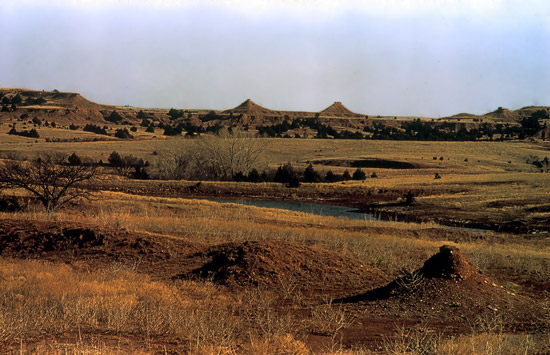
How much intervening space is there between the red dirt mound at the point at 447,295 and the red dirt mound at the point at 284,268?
1.61 m

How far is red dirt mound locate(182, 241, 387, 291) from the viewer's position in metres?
13.5

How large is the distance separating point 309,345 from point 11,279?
701 cm

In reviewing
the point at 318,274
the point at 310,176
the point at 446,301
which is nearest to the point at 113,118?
the point at 310,176

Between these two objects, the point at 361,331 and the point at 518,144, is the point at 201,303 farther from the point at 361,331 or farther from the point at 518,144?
the point at 518,144

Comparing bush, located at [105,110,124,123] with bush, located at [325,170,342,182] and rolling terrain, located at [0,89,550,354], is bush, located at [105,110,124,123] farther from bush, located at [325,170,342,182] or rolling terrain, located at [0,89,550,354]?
rolling terrain, located at [0,89,550,354]

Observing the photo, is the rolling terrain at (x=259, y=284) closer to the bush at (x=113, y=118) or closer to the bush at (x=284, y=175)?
the bush at (x=284, y=175)

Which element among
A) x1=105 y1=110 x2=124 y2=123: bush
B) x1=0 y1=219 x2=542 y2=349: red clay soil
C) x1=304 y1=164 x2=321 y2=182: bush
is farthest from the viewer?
x1=105 y1=110 x2=124 y2=123: bush

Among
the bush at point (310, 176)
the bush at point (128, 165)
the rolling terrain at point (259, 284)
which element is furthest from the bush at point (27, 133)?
the rolling terrain at point (259, 284)

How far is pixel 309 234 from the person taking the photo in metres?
22.9

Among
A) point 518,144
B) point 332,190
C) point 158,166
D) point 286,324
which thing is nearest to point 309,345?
point 286,324

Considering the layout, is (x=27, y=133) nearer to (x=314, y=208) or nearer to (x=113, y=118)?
(x=113, y=118)

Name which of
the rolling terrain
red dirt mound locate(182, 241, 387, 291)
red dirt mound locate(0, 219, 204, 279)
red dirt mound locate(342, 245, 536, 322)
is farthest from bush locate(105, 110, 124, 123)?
red dirt mound locate(342, 245, 536, 322)

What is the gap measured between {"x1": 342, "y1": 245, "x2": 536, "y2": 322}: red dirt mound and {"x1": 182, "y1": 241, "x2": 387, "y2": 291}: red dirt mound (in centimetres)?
161

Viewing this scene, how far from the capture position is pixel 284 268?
45.9ft
